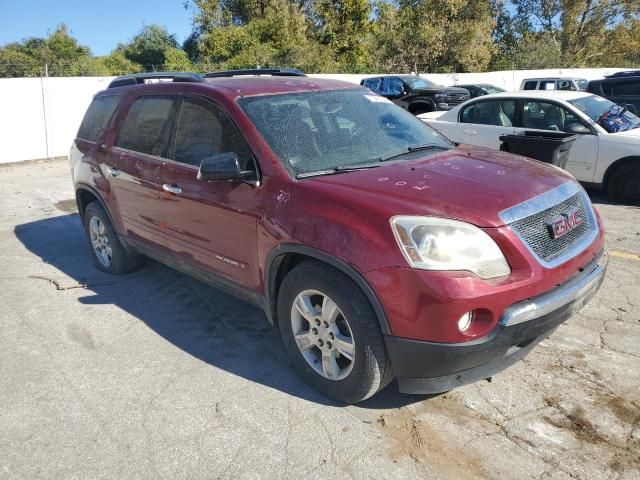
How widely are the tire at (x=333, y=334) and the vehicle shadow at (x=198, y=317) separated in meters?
0.18

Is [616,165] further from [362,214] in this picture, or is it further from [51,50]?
[51,50]

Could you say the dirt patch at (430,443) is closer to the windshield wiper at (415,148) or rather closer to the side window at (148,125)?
the windshield wiper at (415,148)

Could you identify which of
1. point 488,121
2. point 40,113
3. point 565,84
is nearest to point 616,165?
point 488,121

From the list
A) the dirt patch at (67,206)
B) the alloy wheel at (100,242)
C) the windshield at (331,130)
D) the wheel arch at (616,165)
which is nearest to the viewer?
the windshield at (331,130)

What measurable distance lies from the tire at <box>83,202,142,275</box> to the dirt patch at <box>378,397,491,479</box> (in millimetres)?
3246

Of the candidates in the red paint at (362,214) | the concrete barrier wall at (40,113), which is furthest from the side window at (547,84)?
the red paint at (362,214)

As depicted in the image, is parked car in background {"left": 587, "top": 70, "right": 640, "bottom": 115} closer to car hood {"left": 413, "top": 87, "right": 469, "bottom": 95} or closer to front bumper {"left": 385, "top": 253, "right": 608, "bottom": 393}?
car hood {"left": 413, "top": 87, "right": 469, "bottom": 95}

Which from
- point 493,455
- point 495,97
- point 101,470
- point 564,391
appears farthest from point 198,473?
A: point 495,97

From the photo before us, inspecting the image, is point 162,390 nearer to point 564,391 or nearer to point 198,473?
point 198,473

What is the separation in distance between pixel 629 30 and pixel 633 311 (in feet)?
156

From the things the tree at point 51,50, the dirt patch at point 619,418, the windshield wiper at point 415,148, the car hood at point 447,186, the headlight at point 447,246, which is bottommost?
the dirt patch at point 619,418

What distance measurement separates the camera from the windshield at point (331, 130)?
3408 mm

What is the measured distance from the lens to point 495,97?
326 inches

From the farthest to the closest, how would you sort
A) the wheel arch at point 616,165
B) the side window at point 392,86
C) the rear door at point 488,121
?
the side window at point 392,86, the rear door at point 488,121, the wheel arch at point 616,165
